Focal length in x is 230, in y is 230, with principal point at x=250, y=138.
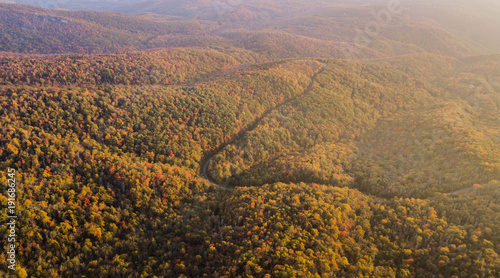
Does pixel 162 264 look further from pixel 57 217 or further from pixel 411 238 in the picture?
pixel 411 238

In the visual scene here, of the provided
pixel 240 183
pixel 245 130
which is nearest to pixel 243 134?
pixel 245 130

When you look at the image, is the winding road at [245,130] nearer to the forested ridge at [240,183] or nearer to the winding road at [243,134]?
the winding road at [243,134]

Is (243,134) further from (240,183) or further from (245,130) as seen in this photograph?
(240,183)

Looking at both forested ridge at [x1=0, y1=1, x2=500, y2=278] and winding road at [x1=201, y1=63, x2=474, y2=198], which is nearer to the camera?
→ forested ridge at [x1=0, y1=1, x2=500, y2=278]

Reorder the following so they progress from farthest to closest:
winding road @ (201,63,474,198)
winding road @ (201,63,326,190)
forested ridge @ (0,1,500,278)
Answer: winding road @ (201,63,326,190) → winding road @ (201,63,474,198) → forested ridge @ (0,1,500,278)

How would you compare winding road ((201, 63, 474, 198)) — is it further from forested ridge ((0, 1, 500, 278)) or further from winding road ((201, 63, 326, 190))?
forested ridge ((0, 1, 500, 278))

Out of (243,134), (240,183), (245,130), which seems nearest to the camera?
(240,183)

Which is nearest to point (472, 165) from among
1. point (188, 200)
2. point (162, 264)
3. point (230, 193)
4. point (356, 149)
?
point (356, 149)

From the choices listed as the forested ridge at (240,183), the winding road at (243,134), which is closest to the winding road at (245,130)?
the winding road at (243,134)

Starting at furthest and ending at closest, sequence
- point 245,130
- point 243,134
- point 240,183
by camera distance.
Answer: point 245,130 → point 243,134 → point 240,183

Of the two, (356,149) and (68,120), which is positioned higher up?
(68,120)

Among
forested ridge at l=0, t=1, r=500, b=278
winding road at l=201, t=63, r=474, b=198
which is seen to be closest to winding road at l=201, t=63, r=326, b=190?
winding road at l=201, t=63, r=474, b=198
